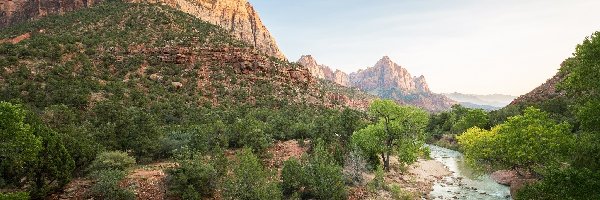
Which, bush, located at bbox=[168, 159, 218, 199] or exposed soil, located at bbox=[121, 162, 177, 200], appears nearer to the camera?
bush, located at bbox=[168, 159, 218, 199]

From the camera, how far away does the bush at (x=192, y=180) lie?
20.8 m

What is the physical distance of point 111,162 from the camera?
74.7 ft

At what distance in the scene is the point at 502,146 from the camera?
29703 millimetres

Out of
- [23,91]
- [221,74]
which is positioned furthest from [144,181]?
[221,74]

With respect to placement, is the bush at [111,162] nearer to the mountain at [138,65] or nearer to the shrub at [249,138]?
the shrub at [249,138]

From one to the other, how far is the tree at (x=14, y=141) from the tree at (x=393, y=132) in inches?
1021

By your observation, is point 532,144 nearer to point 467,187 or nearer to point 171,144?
point 467,187

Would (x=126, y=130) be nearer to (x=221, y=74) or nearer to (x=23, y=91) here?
(x=23, y=91)

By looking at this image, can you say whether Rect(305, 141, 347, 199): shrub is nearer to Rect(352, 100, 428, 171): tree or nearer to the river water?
Rect(352, 100, 428, 171): tree

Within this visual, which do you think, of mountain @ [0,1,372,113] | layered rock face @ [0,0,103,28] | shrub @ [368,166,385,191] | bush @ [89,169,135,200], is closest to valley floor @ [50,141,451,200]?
shrub @ [368,166,385,191]

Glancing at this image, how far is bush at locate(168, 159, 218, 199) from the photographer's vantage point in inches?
820

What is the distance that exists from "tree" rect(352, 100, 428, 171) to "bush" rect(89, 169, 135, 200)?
2203cm

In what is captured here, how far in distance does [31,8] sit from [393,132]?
115 meters

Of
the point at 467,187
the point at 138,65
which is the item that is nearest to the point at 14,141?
the point at 467,187
